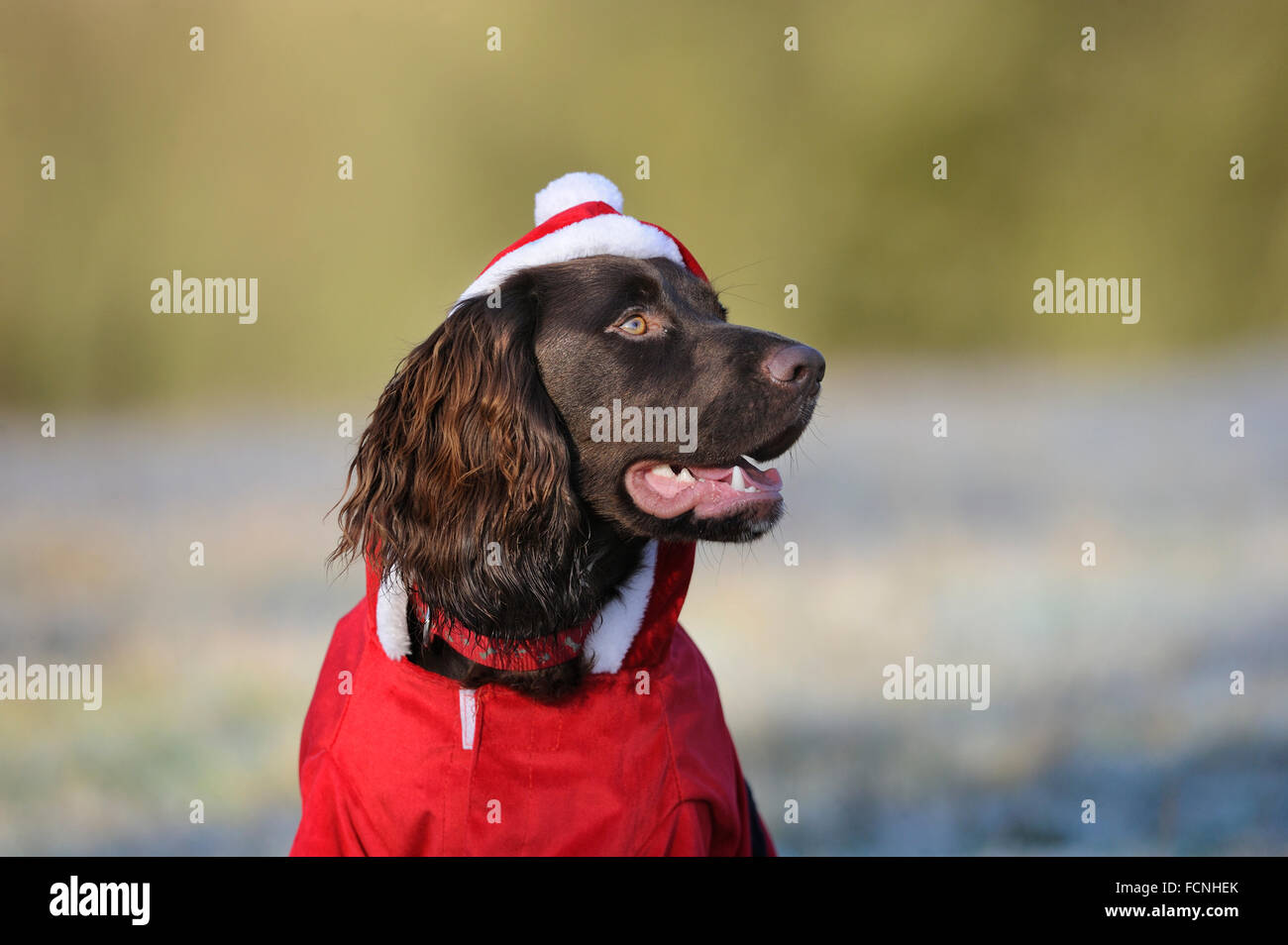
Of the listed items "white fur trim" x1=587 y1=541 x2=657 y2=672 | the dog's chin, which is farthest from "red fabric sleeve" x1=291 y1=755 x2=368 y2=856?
the dog's chin

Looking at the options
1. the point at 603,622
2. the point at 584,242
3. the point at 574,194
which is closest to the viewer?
the point at 603,622

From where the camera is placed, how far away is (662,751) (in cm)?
192

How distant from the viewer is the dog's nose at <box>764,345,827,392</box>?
1.87 m

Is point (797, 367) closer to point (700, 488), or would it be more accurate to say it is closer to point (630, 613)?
point (700, 488)

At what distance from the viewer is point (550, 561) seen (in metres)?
1.92

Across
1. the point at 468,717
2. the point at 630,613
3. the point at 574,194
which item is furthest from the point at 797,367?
the point at 468,717

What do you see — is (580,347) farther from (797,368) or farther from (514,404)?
(797,368)

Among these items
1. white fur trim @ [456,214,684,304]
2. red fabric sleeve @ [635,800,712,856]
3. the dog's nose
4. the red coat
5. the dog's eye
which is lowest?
red fabric sleeve @ [635,800,712,856]

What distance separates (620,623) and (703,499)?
0.95ft

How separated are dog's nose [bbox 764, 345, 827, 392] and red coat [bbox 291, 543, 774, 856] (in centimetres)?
51

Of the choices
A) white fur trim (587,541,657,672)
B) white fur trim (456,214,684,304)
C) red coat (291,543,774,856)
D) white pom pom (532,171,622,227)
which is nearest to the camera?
red coat (291,543,774,856)

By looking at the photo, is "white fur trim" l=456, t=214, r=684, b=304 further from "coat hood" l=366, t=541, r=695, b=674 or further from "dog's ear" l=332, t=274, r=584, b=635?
"coat hood" l=366, t=541, r=695, b=674

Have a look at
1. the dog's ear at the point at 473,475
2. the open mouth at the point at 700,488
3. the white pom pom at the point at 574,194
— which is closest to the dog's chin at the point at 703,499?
the open mouth at the point at 700,488

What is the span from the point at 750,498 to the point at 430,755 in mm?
721
